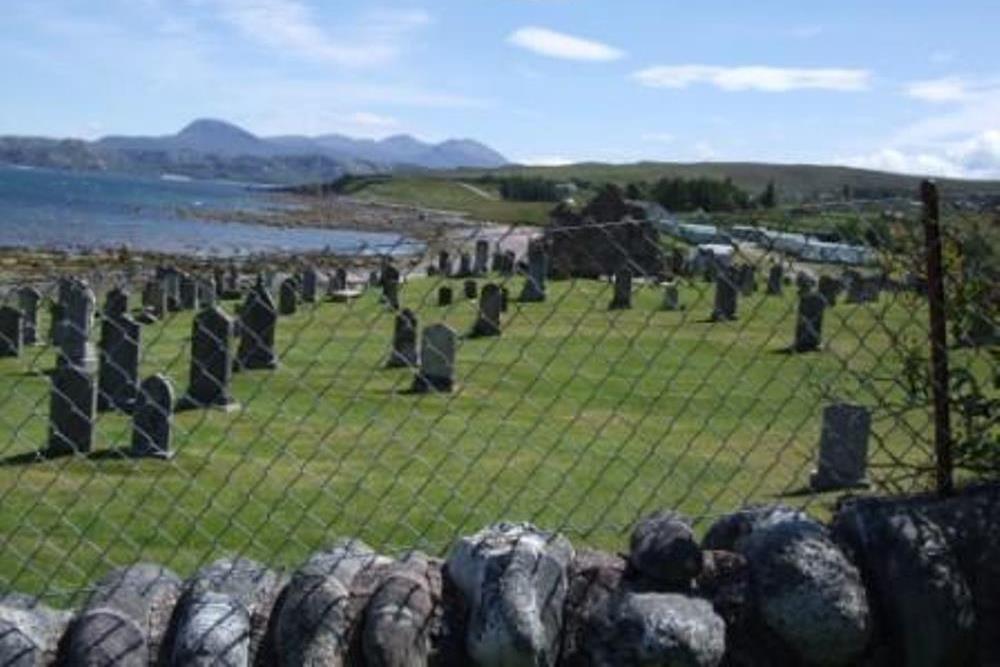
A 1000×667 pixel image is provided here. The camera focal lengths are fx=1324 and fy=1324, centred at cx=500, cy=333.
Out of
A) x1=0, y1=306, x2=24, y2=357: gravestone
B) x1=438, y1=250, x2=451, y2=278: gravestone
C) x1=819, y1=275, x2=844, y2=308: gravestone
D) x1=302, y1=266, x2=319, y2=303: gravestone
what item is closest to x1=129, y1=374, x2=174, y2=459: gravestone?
x1=0, y1=306, x2=24, y2=357: gravestone

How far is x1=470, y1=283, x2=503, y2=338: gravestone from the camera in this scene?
23.2m

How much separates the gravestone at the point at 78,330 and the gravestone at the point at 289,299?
6.68 meters

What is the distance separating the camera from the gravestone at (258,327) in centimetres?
1923

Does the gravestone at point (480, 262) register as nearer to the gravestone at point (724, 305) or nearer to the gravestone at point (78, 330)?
the gravestone at point (724, 305)

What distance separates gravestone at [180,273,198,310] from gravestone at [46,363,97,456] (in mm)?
16053

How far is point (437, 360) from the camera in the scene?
18.1 metres

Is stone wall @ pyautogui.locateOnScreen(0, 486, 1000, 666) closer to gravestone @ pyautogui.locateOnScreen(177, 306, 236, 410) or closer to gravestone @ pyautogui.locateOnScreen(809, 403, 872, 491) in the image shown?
gravestone @ pyautogui.locateOnScreen(809, 403, 872, 491)

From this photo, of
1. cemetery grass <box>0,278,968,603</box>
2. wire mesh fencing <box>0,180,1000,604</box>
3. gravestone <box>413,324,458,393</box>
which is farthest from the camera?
gravestone <box>413,324,458,393</box>

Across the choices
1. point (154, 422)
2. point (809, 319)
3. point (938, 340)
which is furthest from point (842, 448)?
point (809, 319)

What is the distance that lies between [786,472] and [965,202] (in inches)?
286

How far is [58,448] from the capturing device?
43.0 ft

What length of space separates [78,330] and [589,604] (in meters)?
15.6

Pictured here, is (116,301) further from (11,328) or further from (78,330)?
(78,330)

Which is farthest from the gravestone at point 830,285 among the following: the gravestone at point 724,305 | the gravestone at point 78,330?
the gravestone at point 78,330
